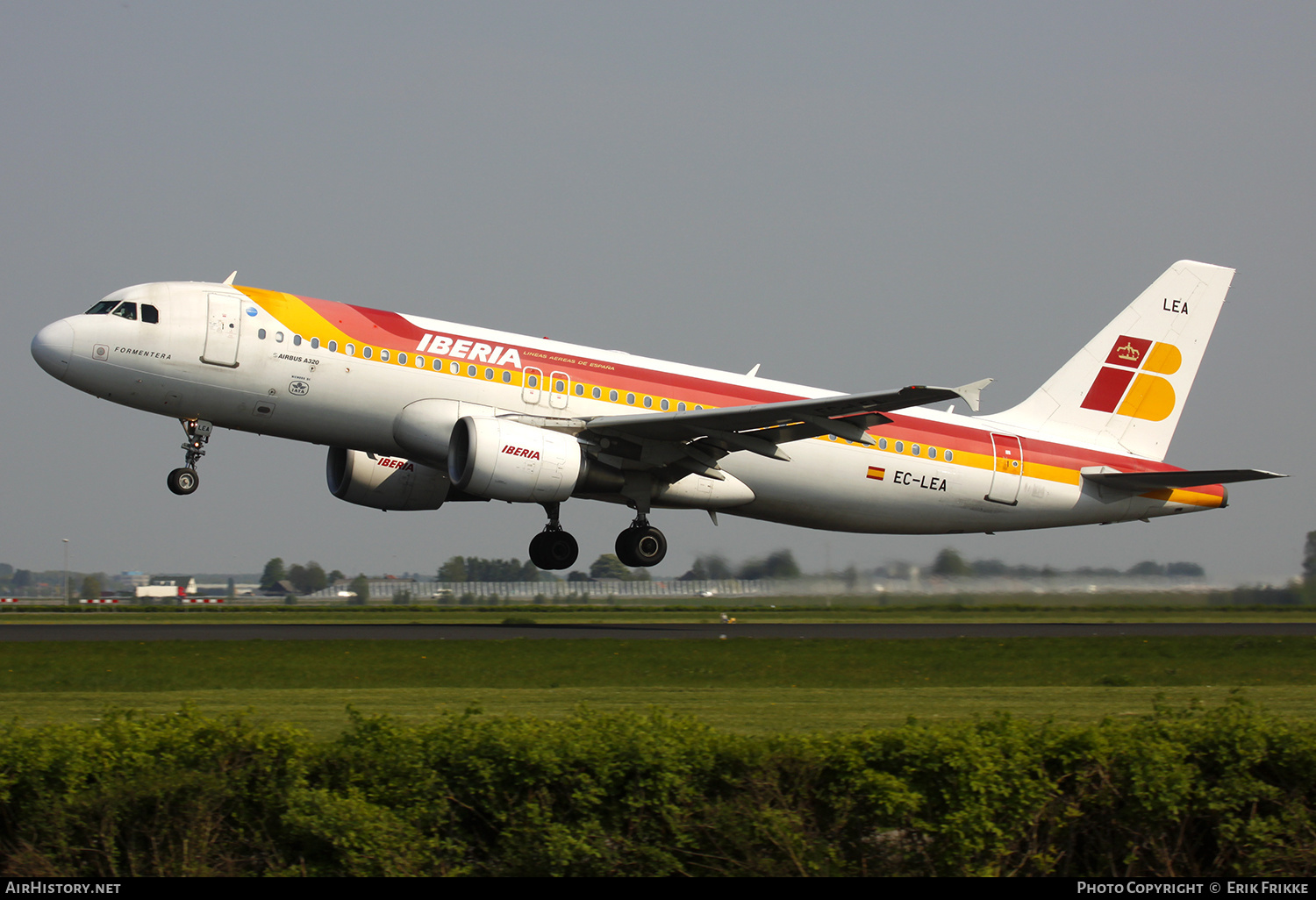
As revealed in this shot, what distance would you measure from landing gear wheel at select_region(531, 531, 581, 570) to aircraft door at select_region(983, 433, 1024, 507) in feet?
32.9

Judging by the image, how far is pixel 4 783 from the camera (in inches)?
340

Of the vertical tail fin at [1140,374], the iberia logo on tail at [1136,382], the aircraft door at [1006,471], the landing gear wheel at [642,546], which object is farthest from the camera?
the iberia logo on tail at [1136,382]

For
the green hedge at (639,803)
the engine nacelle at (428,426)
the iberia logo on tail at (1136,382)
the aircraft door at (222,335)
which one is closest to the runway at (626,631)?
the engine nacelle at (428,426)

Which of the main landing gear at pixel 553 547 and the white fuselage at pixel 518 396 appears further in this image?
the main landing gear at pixel 553 547

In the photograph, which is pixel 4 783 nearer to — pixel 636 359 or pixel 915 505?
pixel 636 359

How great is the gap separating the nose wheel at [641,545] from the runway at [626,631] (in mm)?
1445

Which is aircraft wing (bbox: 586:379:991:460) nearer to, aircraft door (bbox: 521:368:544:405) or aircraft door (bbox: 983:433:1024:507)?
aircraft door (bbox: 521:368:544:405)

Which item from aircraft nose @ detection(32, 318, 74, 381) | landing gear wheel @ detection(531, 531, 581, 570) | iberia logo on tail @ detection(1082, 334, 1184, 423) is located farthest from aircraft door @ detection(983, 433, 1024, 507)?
aircraft nose @ detection(32, 318, 74, 381)

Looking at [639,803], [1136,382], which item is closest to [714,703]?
[639,803]

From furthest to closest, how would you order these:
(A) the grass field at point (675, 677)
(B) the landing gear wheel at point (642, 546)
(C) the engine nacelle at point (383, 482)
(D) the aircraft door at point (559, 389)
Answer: (C) the engine nacelle at point (383, 482) < (B) the landing gear wheel at point (642, 546) < (D) the aircraft door at point (559, 389) < (A) the grass field at point (675, 677)

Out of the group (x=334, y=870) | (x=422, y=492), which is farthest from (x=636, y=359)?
(x=334, y=870)

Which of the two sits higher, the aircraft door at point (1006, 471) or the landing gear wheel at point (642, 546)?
the aircraft door at point (1006, 471)

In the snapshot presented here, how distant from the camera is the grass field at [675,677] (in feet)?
45.1

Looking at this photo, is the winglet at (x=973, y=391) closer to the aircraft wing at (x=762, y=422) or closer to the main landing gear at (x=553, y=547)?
the aircraft wing at (x=762, y=422)
